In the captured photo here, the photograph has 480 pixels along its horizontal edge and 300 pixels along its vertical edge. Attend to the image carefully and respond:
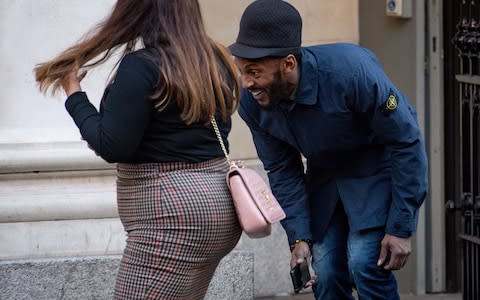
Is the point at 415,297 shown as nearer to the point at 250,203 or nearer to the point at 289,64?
the point at 289,64

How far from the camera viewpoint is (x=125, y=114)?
428 cm

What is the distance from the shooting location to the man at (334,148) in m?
4.61

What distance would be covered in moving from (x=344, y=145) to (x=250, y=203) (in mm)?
624

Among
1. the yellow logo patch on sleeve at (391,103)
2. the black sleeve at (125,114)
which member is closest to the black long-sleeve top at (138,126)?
the black sleeve at (125,114)

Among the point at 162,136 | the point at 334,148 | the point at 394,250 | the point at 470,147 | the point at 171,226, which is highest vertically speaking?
the point at 162,136

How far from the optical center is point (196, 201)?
14.3 ft

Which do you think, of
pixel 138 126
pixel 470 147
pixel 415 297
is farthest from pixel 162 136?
pixel 415 297

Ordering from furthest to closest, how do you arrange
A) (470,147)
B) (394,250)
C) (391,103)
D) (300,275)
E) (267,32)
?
(470,147)
(300,275)
(394,250)
(391,103)
(267,32)

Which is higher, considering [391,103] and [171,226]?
[391,103]

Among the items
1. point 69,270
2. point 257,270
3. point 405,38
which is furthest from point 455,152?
point 69,270

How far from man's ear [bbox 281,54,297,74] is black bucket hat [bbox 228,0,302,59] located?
0.08ft

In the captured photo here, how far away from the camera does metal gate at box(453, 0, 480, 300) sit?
553cm

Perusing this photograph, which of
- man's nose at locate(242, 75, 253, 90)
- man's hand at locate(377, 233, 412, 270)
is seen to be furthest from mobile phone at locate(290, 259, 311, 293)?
man's nose at locate(242, 75, 253, 90)

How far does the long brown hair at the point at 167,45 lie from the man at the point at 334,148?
15 cm
